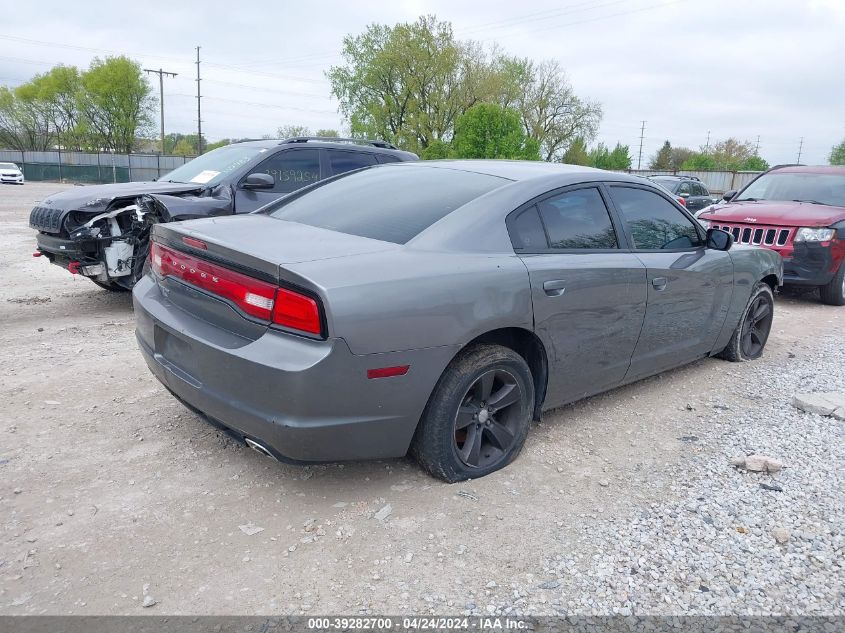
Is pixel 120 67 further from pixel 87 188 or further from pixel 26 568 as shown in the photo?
pixel 26 568

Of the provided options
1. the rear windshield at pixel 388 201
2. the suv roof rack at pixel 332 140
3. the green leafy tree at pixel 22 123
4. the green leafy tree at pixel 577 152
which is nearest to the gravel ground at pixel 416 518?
the rear windshield at pixel 388 201

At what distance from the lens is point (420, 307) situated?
270cm

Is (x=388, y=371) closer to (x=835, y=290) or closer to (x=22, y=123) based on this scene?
(x=835, y=290)

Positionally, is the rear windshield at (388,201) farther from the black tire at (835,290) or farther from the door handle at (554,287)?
the black tire at (835,290)

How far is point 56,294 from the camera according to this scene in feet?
23.3

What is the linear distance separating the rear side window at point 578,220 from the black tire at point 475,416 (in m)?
0.76

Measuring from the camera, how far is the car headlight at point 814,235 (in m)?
7.68

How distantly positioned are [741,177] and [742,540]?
138 feet

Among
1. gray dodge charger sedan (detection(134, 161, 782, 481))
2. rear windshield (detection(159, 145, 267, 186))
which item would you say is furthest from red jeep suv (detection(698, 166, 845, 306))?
rear windshield (detection(159, 145, 267, 186))

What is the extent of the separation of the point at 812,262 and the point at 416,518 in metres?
7.08

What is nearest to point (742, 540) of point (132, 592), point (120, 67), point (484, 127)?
point (132, 592)

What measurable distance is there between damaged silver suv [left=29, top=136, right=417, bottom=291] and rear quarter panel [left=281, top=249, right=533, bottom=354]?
3.82 metres

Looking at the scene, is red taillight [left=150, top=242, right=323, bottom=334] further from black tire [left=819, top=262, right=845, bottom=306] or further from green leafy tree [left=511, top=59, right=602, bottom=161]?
green leafy tree [left=511, top=59, right=602, bottom=161]

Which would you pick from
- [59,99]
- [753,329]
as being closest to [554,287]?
[753,329]
